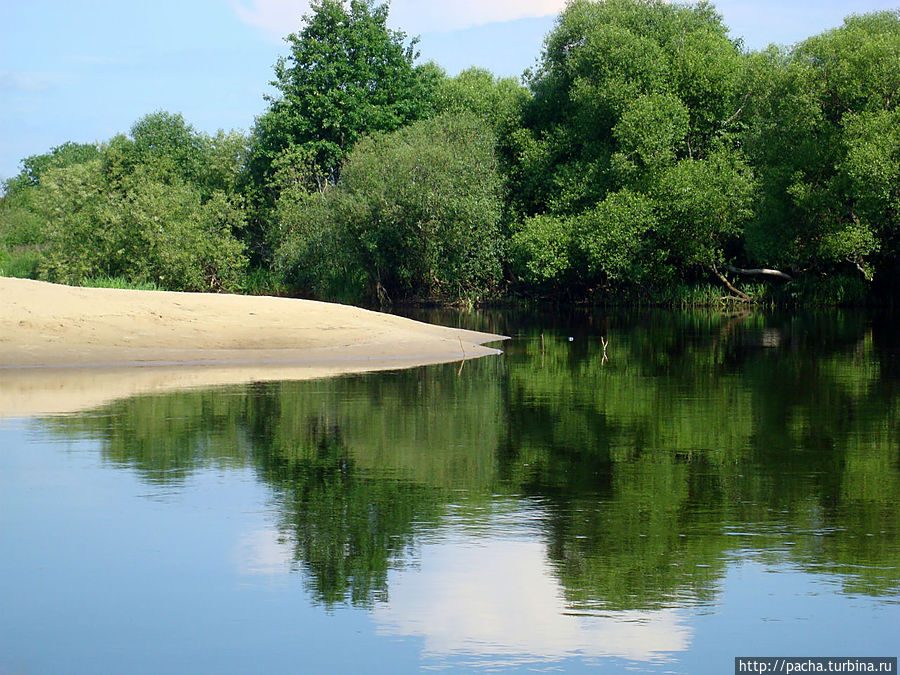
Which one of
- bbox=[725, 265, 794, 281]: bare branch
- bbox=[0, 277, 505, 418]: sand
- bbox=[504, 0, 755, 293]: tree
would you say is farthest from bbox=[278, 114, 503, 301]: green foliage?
bbox=[0, 277, 505, 418]: sand

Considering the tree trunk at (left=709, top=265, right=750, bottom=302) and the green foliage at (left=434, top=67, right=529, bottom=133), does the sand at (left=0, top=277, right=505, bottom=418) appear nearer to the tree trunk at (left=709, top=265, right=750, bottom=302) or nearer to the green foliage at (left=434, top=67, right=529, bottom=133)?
the tree trunk at (left=709, top=265, right=750, bottom=302)

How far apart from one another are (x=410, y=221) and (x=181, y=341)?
31065mm

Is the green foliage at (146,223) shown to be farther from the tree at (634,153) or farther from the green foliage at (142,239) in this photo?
the tree at (634,153)

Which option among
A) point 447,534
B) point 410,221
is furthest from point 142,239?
point 447,534

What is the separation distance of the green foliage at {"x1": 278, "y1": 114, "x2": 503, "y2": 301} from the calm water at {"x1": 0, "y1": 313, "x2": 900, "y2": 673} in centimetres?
3833

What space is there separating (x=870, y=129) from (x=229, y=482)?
41.6 m

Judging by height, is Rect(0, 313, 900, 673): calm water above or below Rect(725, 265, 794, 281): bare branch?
below

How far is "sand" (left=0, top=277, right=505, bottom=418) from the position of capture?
23.6m

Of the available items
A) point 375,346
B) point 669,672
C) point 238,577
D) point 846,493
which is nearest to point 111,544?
point 238,577

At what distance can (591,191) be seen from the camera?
187 ft

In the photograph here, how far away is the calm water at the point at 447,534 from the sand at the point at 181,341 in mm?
4752

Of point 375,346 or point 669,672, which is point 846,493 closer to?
point 669,672

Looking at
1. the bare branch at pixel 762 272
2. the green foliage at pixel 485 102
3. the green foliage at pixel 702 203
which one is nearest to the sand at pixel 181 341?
the green foliage at pixel 702 203

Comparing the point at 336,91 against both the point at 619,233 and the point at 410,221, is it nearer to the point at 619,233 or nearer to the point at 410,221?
the point at 410,221
